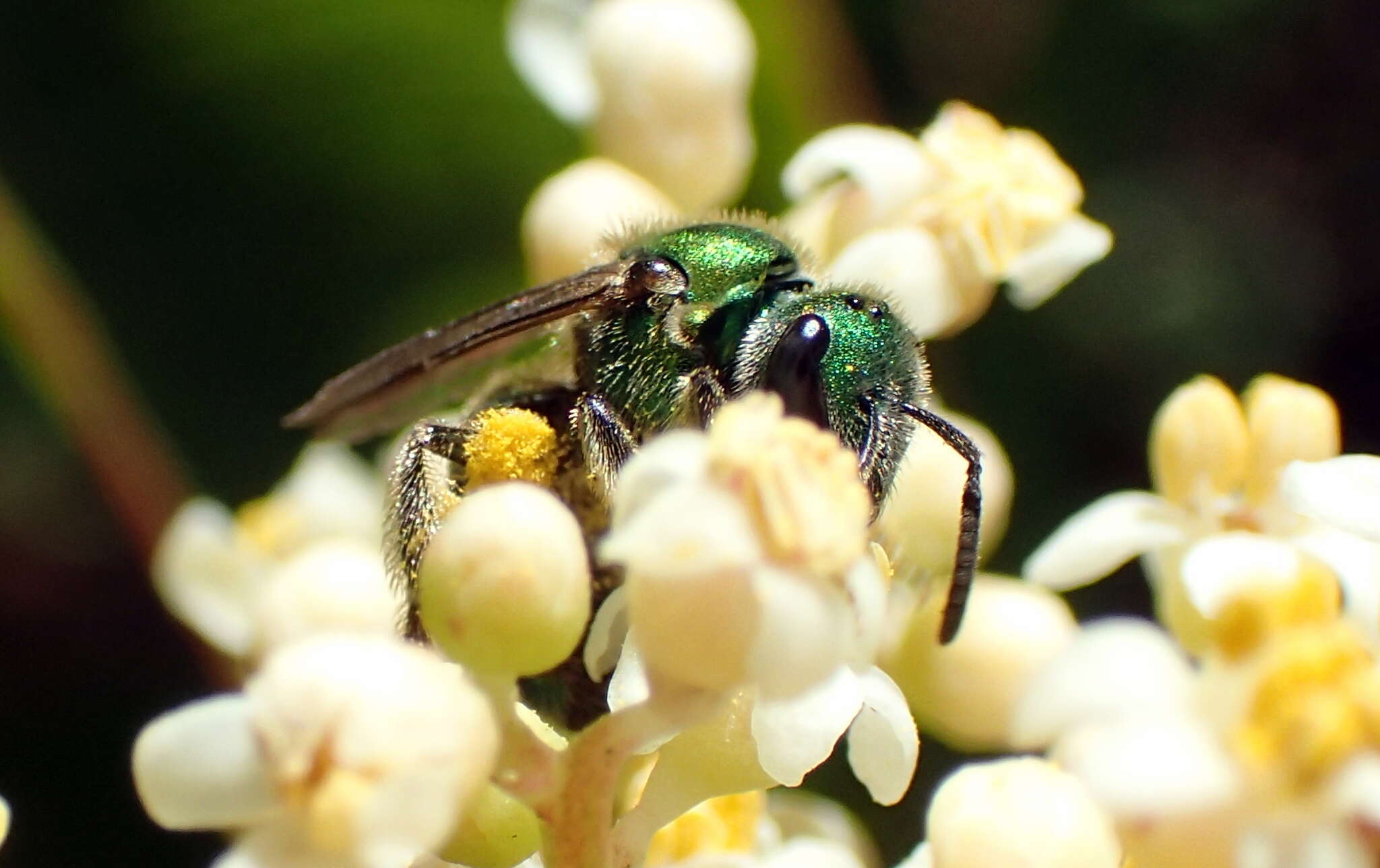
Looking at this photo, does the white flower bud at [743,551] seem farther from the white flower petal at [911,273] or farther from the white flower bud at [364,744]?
the white flower petal at [911,273]

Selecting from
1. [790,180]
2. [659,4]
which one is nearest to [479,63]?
[659,4]

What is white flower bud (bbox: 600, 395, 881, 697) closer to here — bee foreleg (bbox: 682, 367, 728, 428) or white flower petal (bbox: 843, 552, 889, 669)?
white flower petal (bbox: 843, 552, 889, 669)

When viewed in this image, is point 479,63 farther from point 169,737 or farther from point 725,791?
point 169,737

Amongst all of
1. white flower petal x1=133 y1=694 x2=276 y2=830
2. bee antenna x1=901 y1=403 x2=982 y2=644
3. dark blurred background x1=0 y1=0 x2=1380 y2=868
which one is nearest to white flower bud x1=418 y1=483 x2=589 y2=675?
white flower petal x1=133 y1=694 x2=276 y2=830

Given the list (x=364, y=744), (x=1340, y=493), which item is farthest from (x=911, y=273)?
(x=364, y=744)

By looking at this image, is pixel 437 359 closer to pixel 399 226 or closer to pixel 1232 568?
pixel 1232 568

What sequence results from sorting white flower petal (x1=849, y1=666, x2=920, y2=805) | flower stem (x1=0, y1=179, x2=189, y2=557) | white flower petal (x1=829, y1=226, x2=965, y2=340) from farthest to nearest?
1. flower stem (x1=0, y1=179, x2=189, y2=557)
2. white flower petal (x1=829, y1=226, x2=965, y2=340)
3. white flower petal (x1=849, y1=666, x2=920, y2=805)
